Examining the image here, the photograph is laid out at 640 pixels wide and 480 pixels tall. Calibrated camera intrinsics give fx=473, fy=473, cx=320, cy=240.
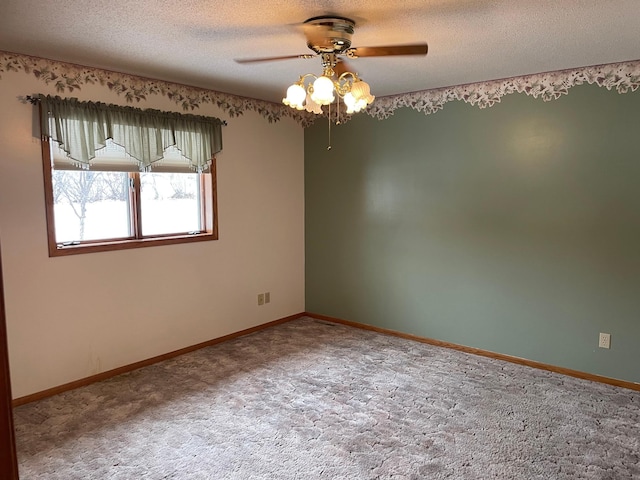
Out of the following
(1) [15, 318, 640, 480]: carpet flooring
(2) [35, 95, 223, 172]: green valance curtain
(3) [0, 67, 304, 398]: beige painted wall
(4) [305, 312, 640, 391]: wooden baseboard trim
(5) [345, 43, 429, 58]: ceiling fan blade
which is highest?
(5) [345, 43, 429, 58]: ceiling fan blade

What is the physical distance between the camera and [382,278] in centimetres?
471

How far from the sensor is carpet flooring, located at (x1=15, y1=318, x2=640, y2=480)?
247 centimetres

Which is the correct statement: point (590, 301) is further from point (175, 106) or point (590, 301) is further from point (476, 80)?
point (175, 106)

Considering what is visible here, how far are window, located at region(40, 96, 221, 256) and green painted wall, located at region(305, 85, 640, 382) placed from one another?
55.6 inches

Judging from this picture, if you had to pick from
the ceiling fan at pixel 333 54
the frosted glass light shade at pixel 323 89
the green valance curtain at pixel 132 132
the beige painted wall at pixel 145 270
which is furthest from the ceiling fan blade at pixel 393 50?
the beige painted wall at pixel 145 270

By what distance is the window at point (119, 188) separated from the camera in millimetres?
3256

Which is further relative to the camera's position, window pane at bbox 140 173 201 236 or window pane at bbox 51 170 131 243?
window pane at bbox 140 173 201 236

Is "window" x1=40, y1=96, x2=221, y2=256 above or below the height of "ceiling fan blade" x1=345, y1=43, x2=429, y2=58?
below

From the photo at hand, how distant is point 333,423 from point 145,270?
1966mm

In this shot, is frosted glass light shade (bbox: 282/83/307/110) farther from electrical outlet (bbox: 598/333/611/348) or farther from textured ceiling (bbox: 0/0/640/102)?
electrical outlet (bbox: 598/333/611/348)

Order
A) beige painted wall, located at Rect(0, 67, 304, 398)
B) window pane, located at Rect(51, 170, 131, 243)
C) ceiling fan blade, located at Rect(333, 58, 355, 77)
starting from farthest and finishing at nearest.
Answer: window pane, located at Rect(51, 170, 131, 243) → beige painted wall, located at Rect(0, 67, 304, 398) → ceiling fan blade, located at Rect(333, 58, 355, 77)

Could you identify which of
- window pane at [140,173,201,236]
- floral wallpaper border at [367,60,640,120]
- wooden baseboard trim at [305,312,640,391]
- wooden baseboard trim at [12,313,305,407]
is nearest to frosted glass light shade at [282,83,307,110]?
window pane at [140,173,201,236]

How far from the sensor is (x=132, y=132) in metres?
3.58

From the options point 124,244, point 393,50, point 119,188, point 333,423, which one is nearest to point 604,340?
point 333,423
